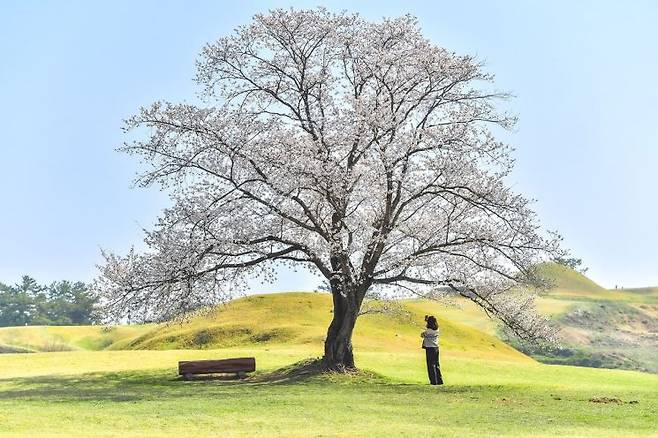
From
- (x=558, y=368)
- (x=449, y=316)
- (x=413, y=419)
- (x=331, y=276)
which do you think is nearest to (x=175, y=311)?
(x=331, y=276)

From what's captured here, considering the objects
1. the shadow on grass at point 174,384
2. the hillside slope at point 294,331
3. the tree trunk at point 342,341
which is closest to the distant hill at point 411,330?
the hillside slope at point 294,331

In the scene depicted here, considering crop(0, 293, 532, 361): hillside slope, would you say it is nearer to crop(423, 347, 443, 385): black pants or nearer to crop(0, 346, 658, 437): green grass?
crop(0, 346, 658, 437): green grass

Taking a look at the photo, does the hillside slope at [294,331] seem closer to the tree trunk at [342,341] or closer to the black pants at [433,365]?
the tree trunk at [342,341]

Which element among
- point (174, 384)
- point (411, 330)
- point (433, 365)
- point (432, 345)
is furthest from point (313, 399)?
point (411, 330)

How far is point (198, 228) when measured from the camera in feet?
111

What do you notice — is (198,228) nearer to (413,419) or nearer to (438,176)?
(438,176)

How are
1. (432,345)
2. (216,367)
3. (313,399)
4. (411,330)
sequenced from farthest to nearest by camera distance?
(411,330) → (216,367) → (432,345) → (313,399)

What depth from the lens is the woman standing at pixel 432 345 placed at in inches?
1259

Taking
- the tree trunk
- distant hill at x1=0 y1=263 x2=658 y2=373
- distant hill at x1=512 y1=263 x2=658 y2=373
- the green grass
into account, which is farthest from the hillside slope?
distant hill at x1=512 y1=263 x2=658 y2=373

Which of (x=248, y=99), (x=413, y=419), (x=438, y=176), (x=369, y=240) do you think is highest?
(x=248, y=99)

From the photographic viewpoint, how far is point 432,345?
3219 centimetres

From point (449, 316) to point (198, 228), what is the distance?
70.0m

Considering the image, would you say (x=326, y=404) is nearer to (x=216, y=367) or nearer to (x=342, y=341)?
(x=342, y=341)

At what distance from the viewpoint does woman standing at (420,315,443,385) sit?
32.0 meters
